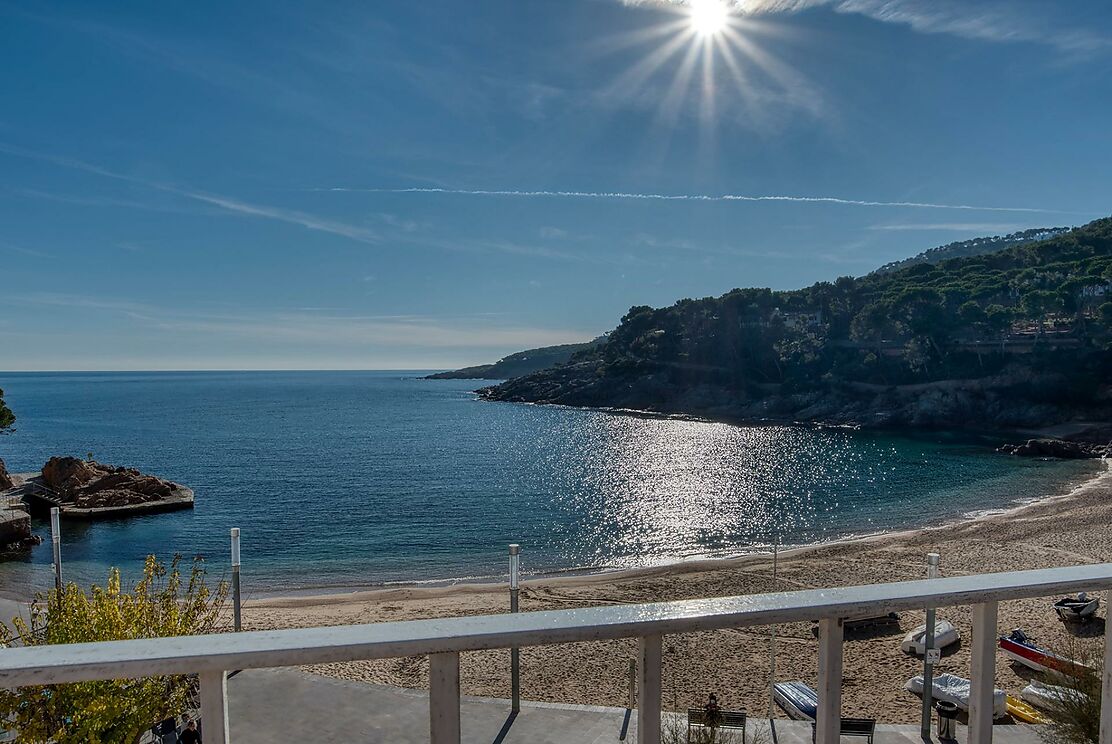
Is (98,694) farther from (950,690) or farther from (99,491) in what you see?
(99,491)

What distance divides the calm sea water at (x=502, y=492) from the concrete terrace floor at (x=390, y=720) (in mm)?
17425

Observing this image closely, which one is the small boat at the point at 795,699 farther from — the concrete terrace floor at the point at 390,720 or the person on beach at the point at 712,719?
the person on beach at the point at 712,719

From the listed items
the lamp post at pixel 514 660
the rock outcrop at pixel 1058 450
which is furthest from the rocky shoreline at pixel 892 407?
the lamp post at pixel 514 660

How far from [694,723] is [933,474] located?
150ft

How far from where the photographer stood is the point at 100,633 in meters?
5.41

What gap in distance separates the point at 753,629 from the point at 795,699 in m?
5.95

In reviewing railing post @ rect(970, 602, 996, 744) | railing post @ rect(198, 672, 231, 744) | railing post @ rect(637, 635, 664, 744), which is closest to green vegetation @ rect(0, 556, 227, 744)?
railing post @ rect(198, 672, 231, 744)

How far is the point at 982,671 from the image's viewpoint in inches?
71.0

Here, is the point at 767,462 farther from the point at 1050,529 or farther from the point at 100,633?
the point at 100,633

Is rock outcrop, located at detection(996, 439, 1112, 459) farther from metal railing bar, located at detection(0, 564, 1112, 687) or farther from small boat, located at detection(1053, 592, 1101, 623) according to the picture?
metal railing bar, located at detection(0, 564, 1112, 687)

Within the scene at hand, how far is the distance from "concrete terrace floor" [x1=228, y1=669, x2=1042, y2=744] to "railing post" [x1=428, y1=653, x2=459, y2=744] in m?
5.25

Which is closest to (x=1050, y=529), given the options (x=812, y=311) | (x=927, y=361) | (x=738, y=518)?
(x=738, y=518)

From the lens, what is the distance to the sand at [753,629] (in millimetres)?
13164

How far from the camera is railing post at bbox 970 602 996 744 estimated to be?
1.76 meters
